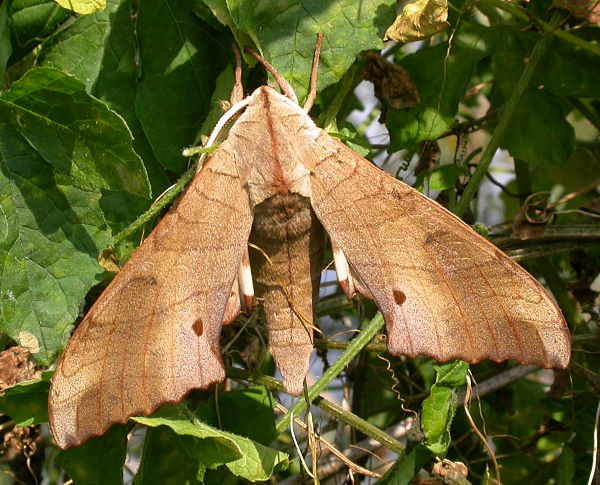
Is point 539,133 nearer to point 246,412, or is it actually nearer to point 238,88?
point 238,88

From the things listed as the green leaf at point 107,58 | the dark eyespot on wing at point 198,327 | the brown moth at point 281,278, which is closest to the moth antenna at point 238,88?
the brown moth at point 281,278

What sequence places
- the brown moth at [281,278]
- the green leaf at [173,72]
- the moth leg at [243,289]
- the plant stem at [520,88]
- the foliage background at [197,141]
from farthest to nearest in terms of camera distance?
the plant stem at [520,88]
the green leaf at [173,72]
the moth leg at [243,289]
the foliage background at [197,141]
the brown moth at [281,278]

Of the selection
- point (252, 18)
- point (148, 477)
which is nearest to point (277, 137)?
point (252, 18)

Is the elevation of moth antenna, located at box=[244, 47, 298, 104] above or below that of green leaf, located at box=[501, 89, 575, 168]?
above

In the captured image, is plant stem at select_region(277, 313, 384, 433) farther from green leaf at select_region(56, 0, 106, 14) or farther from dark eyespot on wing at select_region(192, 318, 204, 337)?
green leaf at select_region(56, 0, 106, 14)

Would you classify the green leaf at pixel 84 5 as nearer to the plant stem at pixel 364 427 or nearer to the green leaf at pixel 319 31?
the green leaf at pixel 319 31

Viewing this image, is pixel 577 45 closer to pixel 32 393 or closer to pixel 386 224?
pixel 386 224

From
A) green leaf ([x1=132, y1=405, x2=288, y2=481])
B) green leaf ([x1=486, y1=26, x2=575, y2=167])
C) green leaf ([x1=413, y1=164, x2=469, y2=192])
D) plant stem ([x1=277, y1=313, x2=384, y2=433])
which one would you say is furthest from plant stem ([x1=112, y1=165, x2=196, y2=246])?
green leaf ([x1=486, y1=26, x2=575, y2=167])
